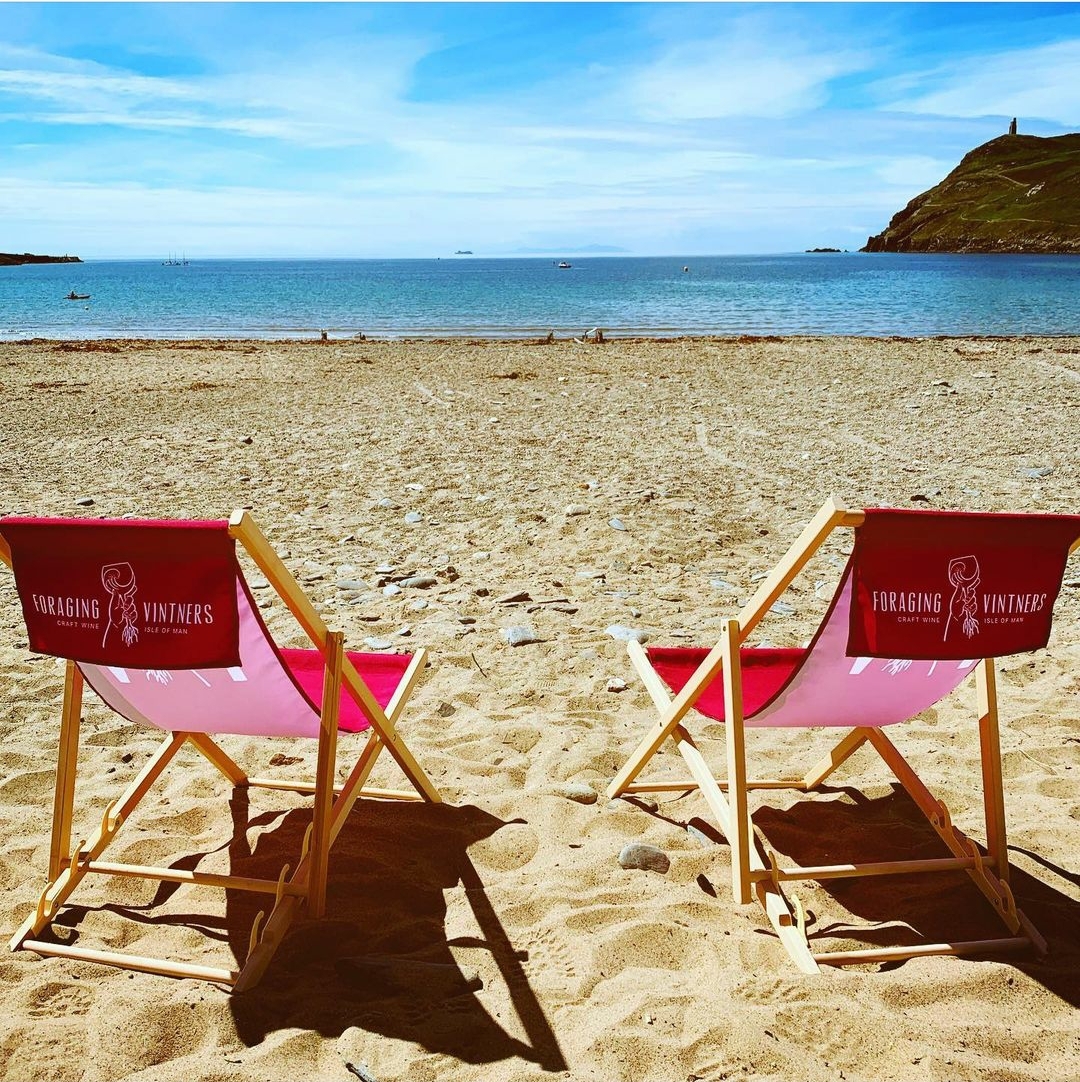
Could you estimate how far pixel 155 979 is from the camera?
246 centimetres

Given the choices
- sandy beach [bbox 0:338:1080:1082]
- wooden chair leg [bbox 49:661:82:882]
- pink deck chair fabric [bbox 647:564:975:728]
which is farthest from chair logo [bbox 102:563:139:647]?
pink deck chair fabric [bbox 647:564:975:728]

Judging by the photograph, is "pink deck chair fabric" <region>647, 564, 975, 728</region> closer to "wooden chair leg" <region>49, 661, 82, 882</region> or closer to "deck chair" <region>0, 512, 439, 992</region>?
"deck chair" <region>0, 512, 439, 992</region>

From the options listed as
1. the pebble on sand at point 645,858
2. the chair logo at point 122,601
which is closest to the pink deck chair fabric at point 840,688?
the pebble on sand at point 645,858

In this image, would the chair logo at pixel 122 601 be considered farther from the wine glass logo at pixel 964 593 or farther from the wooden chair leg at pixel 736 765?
the wine glass logo at pixel 964 593

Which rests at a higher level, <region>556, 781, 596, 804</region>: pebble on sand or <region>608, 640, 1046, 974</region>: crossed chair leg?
<region>608, 640, 1046, 974</region>: crossed chair leg

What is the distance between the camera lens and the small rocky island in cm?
10781

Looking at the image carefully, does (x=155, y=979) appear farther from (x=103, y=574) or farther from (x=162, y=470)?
(x=162, y=470)

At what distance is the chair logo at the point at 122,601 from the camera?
235cm

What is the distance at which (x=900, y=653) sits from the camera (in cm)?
249

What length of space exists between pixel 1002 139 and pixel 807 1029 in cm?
18567

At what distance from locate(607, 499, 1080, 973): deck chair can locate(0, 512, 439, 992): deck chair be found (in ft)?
4.00

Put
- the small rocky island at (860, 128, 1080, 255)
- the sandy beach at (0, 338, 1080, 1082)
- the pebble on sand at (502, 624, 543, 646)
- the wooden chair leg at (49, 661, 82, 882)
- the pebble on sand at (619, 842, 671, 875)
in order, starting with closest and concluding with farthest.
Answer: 1. the sandy beach at (0, 338, 1080, 1082)
2. the wooden chair leg at (49, 661, 82, 882)
3. the pebble on sand at (619, 842, 671, 875)
4. the pebble on sand at (502, 624, 543, 646)
5. the small rocky island at (860, 128, 1080, 255)

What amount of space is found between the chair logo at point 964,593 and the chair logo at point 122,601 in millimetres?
2225

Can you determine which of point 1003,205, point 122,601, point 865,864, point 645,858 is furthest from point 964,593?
point 1003,205
